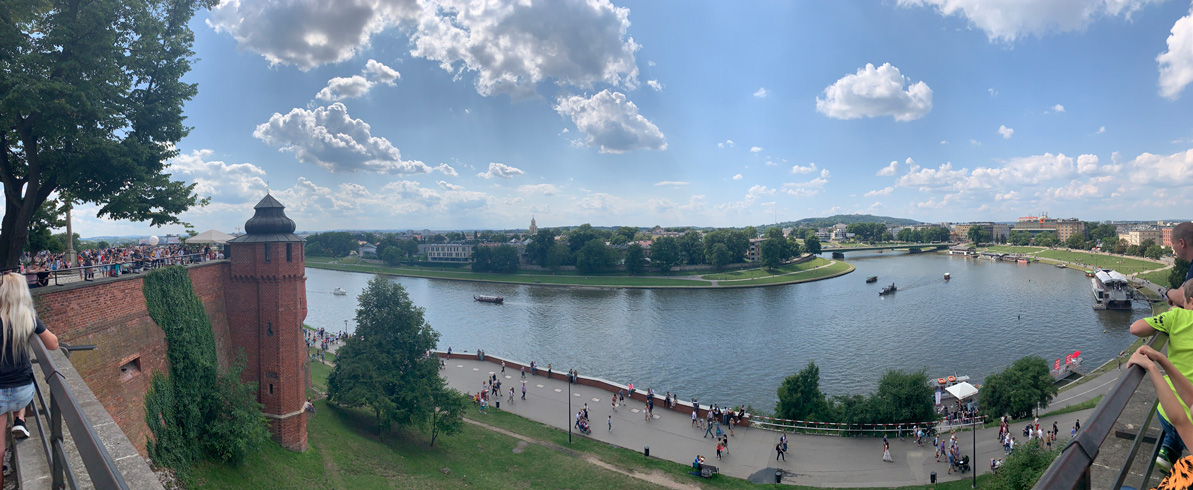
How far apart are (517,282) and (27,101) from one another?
7291cm

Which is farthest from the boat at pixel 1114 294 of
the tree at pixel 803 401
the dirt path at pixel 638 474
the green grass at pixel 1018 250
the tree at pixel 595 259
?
the green grass at pixel 1018 250

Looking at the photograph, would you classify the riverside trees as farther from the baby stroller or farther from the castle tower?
the baby stroller

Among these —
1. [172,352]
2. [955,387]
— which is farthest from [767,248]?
[172,352]

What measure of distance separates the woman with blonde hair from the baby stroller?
23070 mm

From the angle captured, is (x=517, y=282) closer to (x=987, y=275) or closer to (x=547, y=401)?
(x=547, y=401)

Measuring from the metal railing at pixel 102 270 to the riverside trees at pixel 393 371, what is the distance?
6.20 meters

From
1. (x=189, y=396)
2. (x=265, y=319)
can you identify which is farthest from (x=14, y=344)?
(x=265, y=319)

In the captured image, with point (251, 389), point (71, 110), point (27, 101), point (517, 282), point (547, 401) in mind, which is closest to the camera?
point (27, 101)

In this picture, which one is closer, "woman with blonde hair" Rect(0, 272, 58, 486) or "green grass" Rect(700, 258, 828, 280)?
"woman with blonde hair" Rect(0, 272, 58, 486)

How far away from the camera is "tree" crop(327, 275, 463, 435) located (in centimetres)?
1967

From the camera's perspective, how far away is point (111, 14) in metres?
12.6

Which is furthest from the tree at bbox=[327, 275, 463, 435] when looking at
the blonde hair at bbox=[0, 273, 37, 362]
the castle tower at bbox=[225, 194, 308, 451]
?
the blonde hair at bbox=[0, 273, 37, 362]

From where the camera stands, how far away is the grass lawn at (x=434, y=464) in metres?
15.4

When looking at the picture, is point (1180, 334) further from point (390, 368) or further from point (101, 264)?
point (390, 368)
